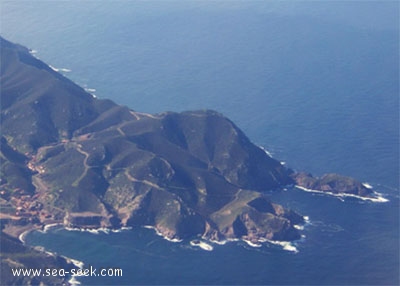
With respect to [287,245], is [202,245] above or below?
above

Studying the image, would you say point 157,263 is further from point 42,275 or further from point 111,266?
point 42,275

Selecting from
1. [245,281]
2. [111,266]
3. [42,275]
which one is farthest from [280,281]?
[42,275]

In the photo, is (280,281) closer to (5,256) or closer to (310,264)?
(310,264)

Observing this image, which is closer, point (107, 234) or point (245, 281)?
point (245, 281)

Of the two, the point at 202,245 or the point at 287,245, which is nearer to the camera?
the point at 202,245

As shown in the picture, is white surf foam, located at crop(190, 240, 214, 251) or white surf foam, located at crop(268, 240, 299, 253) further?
white surf foam, located at crop(190, 240, 214, 251)

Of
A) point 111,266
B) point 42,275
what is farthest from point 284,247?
point 42,275

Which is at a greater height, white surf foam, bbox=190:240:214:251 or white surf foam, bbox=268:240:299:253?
white surf foam, bbox=190:240:214:251

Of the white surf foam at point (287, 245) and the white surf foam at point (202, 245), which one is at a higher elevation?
the white surf foam at point (202, 245)

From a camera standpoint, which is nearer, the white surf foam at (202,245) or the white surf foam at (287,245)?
the white surf foam at (287,245)
